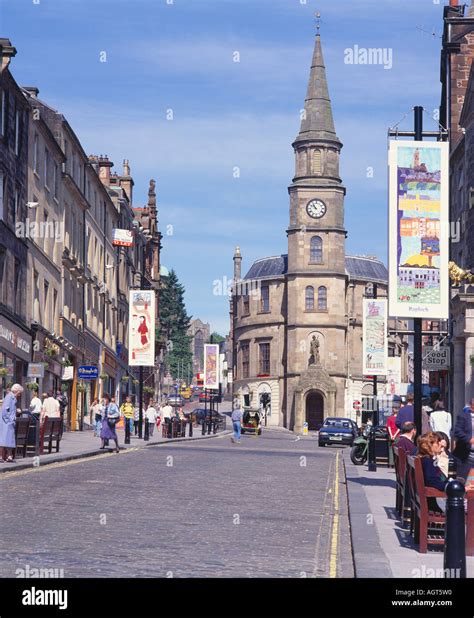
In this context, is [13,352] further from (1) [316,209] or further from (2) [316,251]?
(1) [316,209]

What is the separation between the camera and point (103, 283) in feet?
228

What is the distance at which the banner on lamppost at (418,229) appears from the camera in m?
19.5

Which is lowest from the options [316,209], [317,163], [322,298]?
[322,298]

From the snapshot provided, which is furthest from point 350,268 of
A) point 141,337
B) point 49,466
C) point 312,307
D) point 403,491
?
point 403,491

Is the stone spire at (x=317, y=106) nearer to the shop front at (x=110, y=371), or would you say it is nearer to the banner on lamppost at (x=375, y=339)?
the shop front at (x=110, y=371)

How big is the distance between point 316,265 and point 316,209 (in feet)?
16.8

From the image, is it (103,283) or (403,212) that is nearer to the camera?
(403,212)

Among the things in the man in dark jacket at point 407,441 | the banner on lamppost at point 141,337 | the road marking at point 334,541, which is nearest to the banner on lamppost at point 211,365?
the banner on lamppost at point 141,337

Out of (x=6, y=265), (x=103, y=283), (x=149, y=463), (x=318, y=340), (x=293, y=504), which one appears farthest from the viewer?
(x=318, y=340)

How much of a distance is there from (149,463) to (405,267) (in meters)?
11.8

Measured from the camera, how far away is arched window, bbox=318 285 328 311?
10694 centimetres

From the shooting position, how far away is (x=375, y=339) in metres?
38.5
